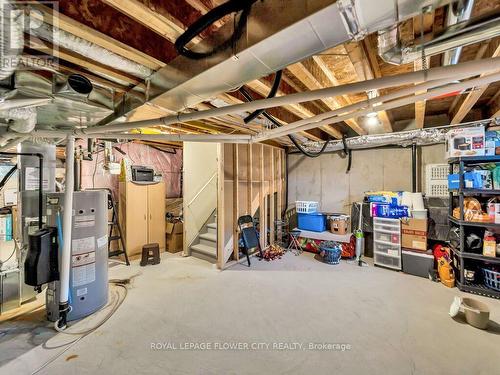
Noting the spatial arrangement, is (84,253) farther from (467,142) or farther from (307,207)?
(467,142)

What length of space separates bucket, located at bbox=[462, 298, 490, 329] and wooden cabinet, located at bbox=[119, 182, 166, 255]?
478cm

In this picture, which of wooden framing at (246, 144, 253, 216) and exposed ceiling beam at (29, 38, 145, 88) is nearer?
exposed ceiling beam at (29, 38, 145, 88)

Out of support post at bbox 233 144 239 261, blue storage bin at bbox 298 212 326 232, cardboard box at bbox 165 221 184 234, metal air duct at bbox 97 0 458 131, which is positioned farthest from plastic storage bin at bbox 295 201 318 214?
metal air duct at bbox 97 0 458 131

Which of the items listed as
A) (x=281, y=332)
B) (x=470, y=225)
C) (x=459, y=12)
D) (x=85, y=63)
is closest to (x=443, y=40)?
(x=459, y=12)

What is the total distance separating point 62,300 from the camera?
2234 millimetres

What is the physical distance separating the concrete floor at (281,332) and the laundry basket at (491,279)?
15.1 inches

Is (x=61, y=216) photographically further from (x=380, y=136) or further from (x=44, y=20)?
(x=380, y=136)

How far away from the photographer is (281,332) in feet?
7.13

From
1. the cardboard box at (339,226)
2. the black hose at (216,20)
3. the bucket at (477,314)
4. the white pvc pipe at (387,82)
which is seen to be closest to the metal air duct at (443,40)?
the white pvc pipe at (387,82)

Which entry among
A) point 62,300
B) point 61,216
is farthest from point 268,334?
point 61,216

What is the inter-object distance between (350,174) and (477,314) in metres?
3.14

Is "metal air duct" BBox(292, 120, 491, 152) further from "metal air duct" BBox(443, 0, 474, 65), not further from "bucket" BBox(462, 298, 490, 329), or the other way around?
"metal air duct" BBox(443, 0, 474, 65)

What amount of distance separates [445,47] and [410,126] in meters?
3.68

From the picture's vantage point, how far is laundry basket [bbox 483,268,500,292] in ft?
9.30
